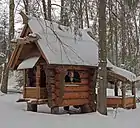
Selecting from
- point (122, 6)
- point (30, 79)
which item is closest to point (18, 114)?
point (30, 79)

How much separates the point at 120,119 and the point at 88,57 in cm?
368

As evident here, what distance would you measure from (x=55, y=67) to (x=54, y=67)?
45 millimetres

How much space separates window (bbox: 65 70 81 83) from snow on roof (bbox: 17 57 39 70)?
1.81m

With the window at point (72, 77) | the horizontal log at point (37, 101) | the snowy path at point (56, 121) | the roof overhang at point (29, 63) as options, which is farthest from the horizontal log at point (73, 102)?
the roof overhang at point (29, 63)

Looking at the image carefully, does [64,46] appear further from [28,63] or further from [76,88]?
[76,88]

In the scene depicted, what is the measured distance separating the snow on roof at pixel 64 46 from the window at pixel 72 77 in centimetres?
79

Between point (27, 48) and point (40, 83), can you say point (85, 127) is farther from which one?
point (27, 48)

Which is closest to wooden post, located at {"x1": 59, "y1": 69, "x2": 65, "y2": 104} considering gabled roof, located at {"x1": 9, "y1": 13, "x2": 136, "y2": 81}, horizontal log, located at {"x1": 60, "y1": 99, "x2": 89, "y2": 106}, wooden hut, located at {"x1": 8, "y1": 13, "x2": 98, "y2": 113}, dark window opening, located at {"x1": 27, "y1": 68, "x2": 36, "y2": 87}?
wooden hut, located at {"x1": 8, "y1": 13, "x2": 98, "y2": 113}

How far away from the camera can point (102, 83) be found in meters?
13.9

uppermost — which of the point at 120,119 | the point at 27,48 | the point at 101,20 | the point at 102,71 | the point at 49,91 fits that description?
A: the point at 101,20

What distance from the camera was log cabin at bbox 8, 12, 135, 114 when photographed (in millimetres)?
14047

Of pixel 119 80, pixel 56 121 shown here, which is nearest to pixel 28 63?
pixel 56 121

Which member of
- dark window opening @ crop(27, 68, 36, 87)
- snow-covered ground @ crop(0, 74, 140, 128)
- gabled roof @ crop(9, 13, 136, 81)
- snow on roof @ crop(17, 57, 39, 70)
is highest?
gabled roof @ crop(9, 13, 136, 81)

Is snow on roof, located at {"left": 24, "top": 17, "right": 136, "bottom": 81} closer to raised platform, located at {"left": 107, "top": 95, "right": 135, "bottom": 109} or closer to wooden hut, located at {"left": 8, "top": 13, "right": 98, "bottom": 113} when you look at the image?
wooden hut, located at {"left": 8, "top": 13, "right": 98, "bottom": 113}
